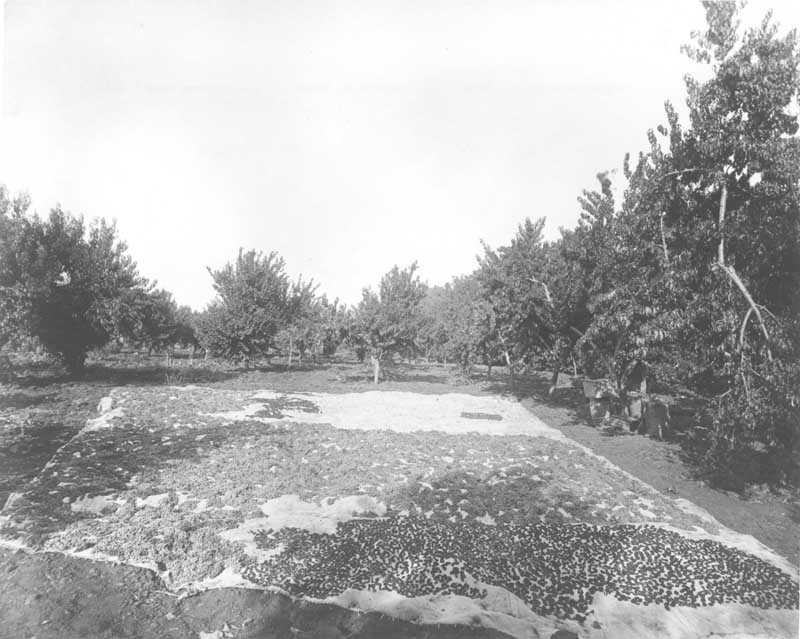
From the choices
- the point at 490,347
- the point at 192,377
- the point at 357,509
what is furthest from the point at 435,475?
the point at 192,377

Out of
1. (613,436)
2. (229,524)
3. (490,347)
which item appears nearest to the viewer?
(229,524)

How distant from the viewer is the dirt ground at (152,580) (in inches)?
187

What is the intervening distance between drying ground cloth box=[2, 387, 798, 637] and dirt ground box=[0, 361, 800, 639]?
0.23 metres

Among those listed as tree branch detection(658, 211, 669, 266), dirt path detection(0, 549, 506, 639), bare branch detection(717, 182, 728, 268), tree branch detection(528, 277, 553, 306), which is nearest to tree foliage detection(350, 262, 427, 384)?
Answer: tree branch detection(528, 277, 553, 306)

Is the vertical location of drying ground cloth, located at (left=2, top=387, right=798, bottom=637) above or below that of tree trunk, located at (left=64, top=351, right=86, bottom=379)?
below

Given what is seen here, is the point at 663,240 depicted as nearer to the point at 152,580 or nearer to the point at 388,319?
the point at 152,580

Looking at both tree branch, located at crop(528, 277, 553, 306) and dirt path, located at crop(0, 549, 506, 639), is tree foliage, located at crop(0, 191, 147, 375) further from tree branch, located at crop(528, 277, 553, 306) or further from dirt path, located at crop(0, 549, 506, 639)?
tree branch, located at crop(528, 277, 553, 306)

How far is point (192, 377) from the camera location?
21953 mm

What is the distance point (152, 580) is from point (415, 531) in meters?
3.50

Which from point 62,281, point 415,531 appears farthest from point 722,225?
point 62,281

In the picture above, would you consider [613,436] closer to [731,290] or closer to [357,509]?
[731,290]

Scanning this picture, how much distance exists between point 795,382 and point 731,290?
2112 millimetres

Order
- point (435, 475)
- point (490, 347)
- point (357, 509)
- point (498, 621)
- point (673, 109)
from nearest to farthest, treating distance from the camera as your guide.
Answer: point (498, 621), point (357, 509), point (435, 475), point (673, 109), point (490, 347)

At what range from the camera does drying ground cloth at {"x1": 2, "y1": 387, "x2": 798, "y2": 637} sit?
5.17 m
